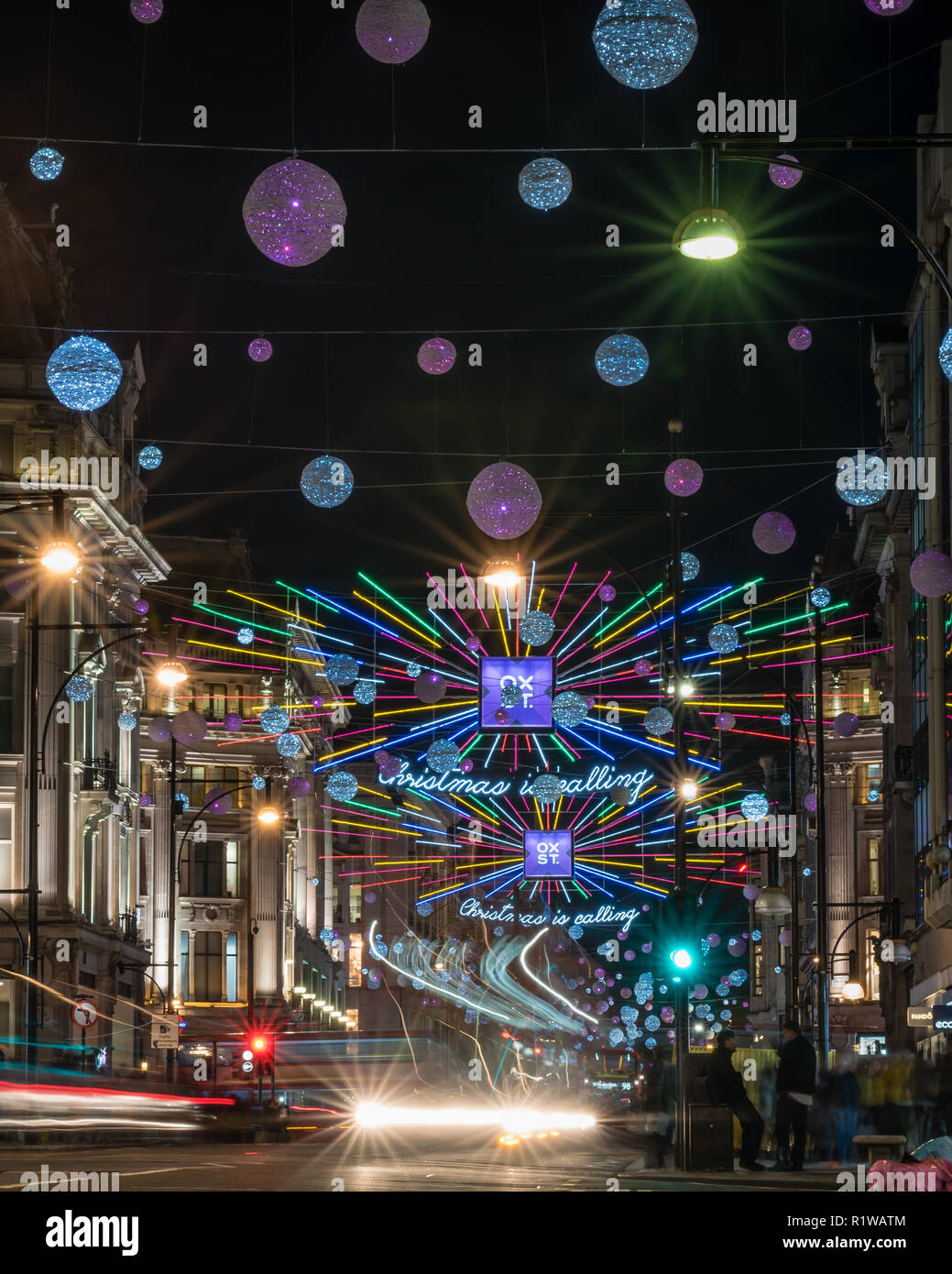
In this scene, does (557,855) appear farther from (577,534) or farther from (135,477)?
(135,477)

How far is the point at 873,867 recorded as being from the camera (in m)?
78.8

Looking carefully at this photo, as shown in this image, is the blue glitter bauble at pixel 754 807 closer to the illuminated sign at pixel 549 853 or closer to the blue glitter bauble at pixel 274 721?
the illuminated sign at pixel 549 853

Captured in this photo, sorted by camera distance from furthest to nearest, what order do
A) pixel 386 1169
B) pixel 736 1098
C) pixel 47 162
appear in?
pixel 736 1098, pixel 386 1169, pixel 47 162

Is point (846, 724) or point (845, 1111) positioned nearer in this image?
point (845, 1111)

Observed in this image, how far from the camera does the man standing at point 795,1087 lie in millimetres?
22141

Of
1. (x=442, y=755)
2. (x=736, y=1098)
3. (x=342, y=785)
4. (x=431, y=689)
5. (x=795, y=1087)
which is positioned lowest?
(x=736, y=1098)

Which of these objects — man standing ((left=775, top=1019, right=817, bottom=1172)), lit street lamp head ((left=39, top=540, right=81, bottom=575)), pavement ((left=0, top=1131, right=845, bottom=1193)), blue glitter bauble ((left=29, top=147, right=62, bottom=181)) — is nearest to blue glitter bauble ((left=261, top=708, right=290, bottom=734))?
pavement ((left=0, top=1131, right=845, bottom=1193))

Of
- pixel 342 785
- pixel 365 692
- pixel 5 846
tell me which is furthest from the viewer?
pixel 5 846

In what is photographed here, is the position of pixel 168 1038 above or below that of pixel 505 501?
below

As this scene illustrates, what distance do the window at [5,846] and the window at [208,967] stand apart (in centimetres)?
3068

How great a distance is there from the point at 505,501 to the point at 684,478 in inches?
188

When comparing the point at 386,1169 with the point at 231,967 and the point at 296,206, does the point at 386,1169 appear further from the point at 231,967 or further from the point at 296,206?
the point at 231,967

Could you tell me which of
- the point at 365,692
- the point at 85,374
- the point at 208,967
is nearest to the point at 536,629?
the point at 85,374

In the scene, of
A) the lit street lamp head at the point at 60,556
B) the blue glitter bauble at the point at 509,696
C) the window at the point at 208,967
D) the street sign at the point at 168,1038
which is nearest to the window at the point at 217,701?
the window at the point at 208,967
